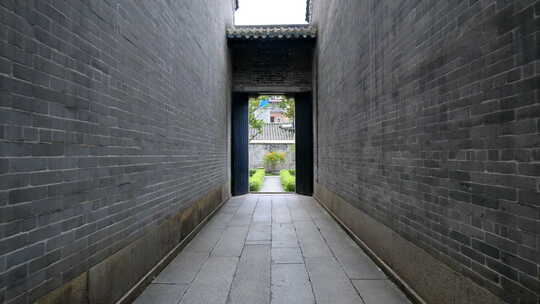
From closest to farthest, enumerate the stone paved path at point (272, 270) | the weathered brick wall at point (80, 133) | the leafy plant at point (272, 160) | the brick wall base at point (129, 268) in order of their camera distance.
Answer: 1. the weathered brick wall at point (80, 133)
2. the brick wall base at point (129, 268)
3. the stone paved path at point (272, 270)
4. the leafy plant at point (272, 160)

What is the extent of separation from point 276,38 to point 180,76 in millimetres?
4761

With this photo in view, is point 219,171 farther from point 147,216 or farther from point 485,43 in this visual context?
point 485,43

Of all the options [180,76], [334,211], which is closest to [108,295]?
[180,76]

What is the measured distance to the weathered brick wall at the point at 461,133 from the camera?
134cm

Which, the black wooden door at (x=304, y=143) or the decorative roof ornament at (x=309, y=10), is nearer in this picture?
the black wooden door at (x=304, y=143)

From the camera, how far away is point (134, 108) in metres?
2.39

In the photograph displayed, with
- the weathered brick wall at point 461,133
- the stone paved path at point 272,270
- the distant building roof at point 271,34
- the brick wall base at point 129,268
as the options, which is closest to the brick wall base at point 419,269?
the weathered brick wall at point 461,133

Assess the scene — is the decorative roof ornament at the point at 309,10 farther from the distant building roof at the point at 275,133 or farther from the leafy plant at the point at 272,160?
the distant building roof at the point at 275,133

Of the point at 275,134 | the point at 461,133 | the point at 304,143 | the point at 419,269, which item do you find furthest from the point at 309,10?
the point at 275,134

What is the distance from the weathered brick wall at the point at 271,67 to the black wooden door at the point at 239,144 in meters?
0.46

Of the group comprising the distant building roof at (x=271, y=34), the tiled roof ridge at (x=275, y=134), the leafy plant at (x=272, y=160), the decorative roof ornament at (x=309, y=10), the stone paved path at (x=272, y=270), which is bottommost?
the stone paved path at (x=272, y=270)

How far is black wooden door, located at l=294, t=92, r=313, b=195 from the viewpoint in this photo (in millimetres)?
8305

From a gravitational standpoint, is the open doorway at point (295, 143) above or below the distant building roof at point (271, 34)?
below

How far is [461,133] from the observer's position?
68.8 inches
